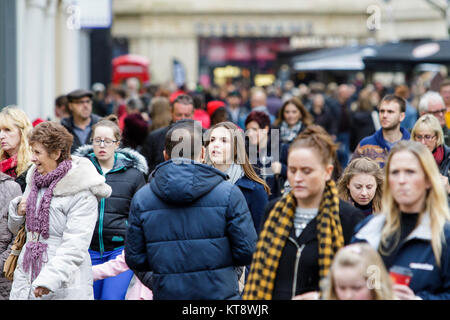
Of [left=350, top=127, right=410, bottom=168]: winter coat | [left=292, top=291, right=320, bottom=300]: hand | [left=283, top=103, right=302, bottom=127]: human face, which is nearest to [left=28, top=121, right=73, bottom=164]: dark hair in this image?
[left=292, top=291, right=320, bottom=300]: hand

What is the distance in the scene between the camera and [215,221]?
5.23 m

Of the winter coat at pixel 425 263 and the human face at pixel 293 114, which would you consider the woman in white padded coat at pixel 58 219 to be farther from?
the human face at pixel 293 114

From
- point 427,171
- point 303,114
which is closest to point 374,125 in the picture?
point 303,114

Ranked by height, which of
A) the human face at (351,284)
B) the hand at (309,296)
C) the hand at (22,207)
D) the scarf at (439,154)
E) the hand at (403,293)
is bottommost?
the hand at (309,296)

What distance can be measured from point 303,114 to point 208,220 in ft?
23.3

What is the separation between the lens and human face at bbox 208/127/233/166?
24.0 ft

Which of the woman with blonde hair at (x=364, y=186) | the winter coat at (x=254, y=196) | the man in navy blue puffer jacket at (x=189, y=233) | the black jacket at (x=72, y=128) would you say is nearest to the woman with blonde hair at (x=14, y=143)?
the winter coat at (x=254, y=196)

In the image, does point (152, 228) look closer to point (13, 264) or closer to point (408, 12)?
point (13, 264)

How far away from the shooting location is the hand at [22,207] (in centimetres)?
601

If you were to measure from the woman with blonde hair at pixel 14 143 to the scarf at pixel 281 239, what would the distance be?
3720mm

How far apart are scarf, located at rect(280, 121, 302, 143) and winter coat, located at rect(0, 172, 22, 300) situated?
207 inches

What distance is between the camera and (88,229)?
5.78 metres

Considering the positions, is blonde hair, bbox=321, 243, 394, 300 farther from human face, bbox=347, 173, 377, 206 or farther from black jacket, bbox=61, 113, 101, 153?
black jacket, bbox=61, 113, 101, 153
